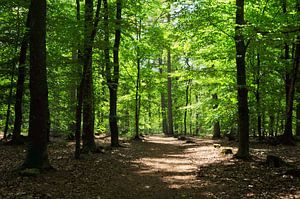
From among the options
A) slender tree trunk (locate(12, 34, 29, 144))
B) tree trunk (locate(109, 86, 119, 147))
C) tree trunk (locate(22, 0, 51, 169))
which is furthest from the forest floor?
tree trunk (locate(109, 86, 119, 147))

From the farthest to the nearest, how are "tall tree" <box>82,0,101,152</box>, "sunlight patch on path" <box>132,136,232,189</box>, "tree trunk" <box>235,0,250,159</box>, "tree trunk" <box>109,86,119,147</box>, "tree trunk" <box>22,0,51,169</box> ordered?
1. "tree trunk" <box>109,86,119,147</box>
2. "tree trunk" <box>235,0,250,159</box>
3. "tall tree" <box>82,0,101,152</box>
4. "sunlight patch on path" <box>132,136,232,189</box>
5. "tree trunk" <box>22,0,51,169</box>

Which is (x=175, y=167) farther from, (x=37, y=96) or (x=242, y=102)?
(x=37, y=96)

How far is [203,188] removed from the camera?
30.6 feet

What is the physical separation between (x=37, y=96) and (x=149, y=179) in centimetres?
455

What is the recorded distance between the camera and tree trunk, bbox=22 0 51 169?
A: 9.93m

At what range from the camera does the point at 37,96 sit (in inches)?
393

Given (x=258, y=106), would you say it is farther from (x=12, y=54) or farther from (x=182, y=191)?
(x=12, y=54)

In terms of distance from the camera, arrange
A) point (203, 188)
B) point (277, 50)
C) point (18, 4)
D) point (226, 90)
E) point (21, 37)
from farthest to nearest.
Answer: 1. point (226, 90)
2. point (277, 50)
3. point (21, 37)
4. point (18, 4)
5. point (203, 188)

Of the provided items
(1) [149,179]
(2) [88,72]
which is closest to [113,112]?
(2) [88,72]

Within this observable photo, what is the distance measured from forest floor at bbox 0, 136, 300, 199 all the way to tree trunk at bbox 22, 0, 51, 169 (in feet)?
1.95

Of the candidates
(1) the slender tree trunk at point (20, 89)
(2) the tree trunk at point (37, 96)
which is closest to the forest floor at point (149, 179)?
(2) the tree trunk at point (37, 96)

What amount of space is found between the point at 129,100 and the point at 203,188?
74.8 ft

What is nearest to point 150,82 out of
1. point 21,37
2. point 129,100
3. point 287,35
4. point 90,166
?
point 129,100

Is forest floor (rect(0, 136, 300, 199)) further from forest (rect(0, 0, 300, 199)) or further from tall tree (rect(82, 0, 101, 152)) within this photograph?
tall tree (rect(82, 0, 101, 152))
